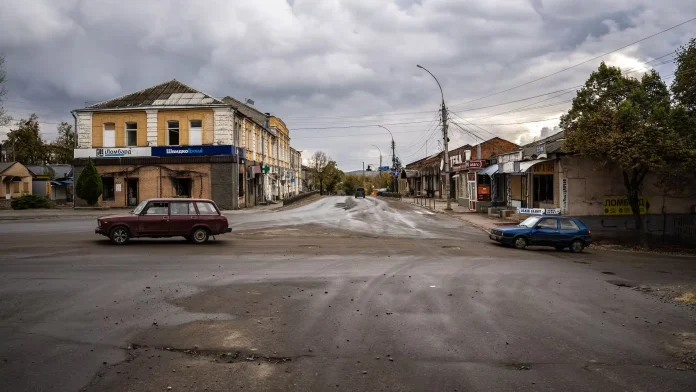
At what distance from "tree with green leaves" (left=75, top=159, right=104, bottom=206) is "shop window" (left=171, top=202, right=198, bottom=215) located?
85.6 ft

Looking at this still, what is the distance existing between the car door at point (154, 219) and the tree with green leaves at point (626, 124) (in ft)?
57.3

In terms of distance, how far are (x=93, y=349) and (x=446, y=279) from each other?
770cm

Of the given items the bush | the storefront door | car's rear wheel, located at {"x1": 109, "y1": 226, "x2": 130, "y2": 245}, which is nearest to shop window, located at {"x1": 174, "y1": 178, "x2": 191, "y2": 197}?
the storefront door

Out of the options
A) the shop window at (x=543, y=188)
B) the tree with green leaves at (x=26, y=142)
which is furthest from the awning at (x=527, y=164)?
the tree with green leaves at (x=26, y=142)

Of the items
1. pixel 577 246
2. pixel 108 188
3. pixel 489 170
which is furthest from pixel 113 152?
pixel 577 246

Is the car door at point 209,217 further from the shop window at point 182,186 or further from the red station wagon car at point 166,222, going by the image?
the shop window at point 182,186

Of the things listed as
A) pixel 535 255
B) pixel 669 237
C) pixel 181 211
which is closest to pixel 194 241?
pixel 181 211

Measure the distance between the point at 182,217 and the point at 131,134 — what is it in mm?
28847

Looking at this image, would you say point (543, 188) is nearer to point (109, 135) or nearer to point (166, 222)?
point (166, 222)

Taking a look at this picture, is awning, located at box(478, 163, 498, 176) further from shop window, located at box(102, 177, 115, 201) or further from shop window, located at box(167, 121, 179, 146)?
shop window, located at box(102, 177, 115, 201)

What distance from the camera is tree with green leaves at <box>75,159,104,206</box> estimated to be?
4019 centimetres

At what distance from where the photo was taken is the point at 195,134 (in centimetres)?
4238

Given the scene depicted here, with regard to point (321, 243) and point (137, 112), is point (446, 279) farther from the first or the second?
point (137, 112)

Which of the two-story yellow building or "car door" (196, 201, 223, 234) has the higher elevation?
the two-story yellow building
